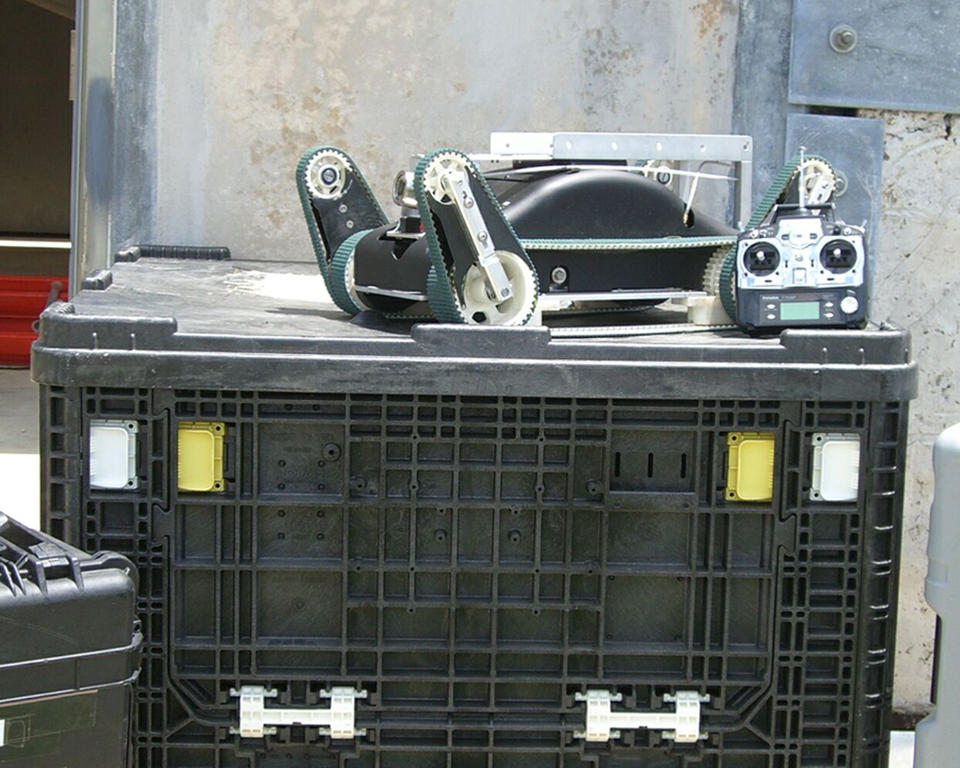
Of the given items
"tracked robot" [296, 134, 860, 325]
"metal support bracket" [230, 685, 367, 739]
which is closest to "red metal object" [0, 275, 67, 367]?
"tracked robot" [296, 134, 860, 325]

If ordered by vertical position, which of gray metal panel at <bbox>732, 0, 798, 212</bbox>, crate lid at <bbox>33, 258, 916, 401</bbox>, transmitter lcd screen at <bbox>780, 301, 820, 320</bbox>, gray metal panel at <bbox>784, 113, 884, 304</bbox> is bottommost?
crate lid at <bbox>33, 258, 916, 401</bbox>

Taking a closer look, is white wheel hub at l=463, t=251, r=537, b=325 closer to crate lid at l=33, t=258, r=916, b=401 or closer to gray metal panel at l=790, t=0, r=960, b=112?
crate lid at l=33, t=258, r=916, b=401

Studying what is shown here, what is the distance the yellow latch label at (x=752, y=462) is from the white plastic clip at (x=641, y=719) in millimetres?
348

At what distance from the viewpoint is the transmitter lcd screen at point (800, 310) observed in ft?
7.80

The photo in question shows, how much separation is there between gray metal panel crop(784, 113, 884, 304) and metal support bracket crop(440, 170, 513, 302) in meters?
1.65

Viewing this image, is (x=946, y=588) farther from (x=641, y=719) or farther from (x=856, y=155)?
(x=856, y=155)

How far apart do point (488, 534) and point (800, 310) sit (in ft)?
2.18

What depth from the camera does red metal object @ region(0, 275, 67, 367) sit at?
27.7 feet

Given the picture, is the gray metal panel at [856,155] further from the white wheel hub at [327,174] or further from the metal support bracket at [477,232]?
the metal support bracket at [477,232]

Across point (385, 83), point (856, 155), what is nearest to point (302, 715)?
point (385, 83)

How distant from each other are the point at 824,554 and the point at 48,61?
15.9 m

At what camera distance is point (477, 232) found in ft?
7.68

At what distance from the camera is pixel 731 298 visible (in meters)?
2.54

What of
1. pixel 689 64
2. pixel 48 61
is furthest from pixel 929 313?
pixel 48 61
